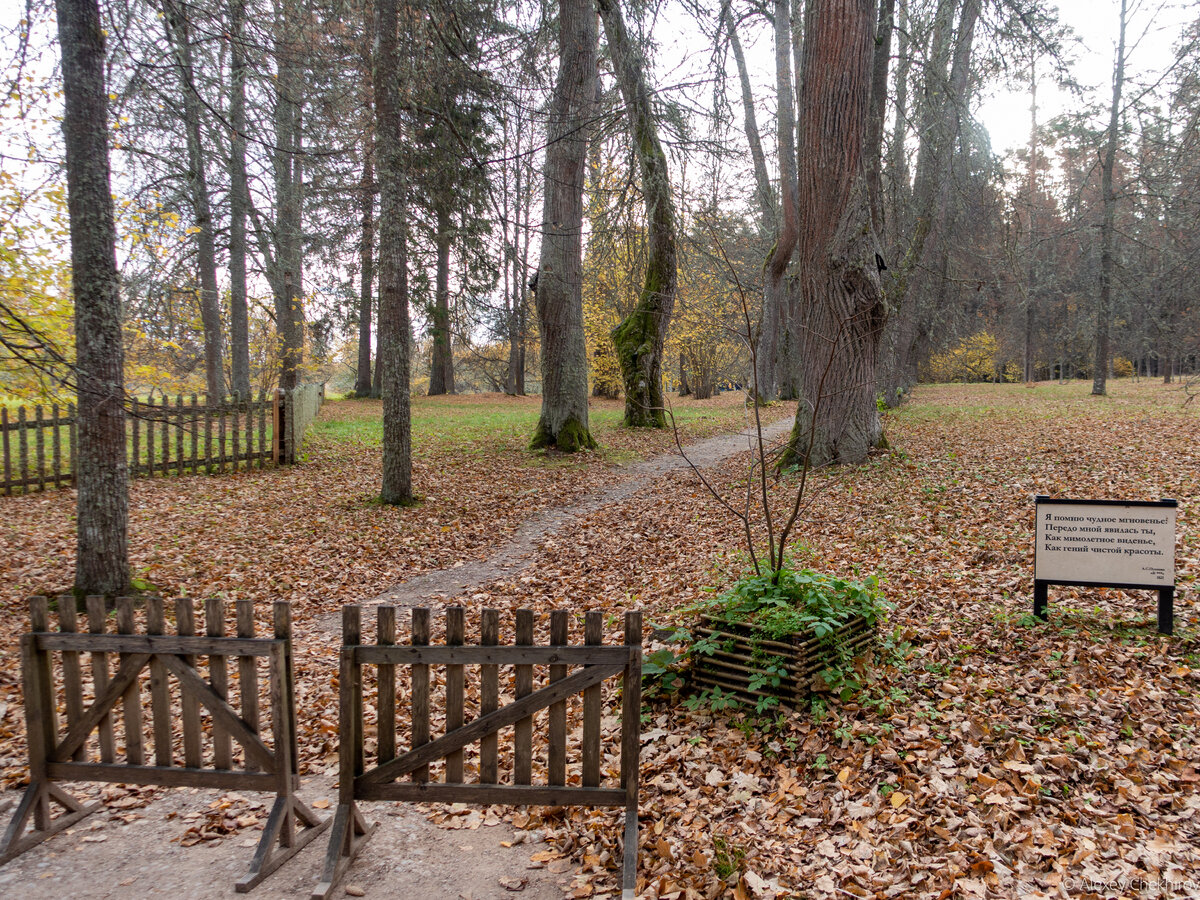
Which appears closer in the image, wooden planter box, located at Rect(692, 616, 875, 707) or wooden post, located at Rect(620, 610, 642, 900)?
wooden post, located at Rect(620, 610, 642, 900)

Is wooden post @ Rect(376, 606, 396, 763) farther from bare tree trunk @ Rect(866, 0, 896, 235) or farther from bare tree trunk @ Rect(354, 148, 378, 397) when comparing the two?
bare tree trunk @ Rect(866, 0, 896, 235)

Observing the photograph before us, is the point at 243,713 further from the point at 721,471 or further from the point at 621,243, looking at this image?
the point at 621,243

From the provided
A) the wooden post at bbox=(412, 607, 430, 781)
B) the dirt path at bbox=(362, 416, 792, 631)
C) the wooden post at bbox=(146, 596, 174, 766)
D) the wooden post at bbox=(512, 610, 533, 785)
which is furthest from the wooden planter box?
the wooden post at bbox=(146, 596, 174, 766)

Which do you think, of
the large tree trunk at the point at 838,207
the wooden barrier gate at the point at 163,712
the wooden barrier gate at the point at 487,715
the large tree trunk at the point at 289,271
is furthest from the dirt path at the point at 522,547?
the large tree trunk at the point at 289,271

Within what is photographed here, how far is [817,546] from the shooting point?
303 inches

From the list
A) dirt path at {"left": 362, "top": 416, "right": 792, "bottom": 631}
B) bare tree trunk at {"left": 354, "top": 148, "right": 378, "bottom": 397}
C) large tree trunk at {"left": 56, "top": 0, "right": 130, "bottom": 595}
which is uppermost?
bare tree trunk at {"left": 354, "top": 148, "right": 378, "bottom": 397}

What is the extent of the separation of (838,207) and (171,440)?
12128 mm

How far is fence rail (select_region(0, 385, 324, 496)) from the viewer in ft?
35.0

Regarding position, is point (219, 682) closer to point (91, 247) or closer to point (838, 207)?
point (91, 247)

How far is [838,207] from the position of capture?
34.3 ft

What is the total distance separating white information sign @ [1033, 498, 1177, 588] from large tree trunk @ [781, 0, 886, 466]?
16.4 feet

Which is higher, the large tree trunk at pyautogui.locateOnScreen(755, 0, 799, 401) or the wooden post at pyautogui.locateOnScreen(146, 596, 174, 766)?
the large tree trunk at pyautogui.locateOnScreen(755, 0, 799, 401)

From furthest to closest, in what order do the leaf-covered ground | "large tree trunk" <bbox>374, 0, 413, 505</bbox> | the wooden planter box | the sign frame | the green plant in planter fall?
"large tree trunk" <bbox>374, 0, 413, 505</bbox>
the sign frame
the green plant in planter
the wooden planter box
the leaf-covered ground

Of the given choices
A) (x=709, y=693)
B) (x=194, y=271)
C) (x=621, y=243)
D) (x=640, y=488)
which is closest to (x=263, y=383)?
(x=194, y=271)
